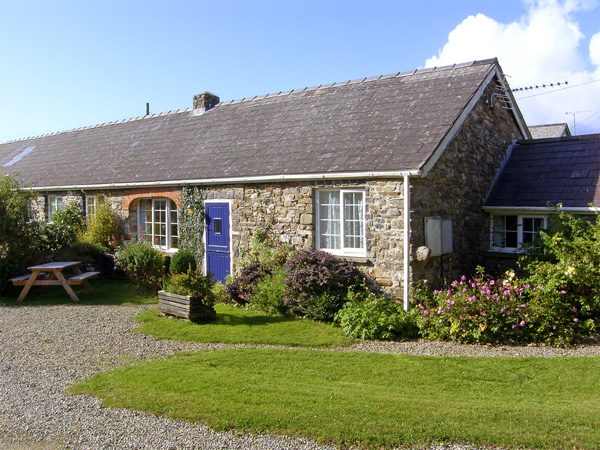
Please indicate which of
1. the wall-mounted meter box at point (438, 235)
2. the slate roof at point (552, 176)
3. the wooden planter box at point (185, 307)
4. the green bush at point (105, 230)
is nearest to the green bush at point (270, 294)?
the wooden planter box at point (185, 307)

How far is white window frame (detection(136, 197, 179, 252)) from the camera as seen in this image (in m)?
15.0

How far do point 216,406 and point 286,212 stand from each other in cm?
674

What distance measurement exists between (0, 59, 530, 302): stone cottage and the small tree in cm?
288

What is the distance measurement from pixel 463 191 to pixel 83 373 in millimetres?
8887

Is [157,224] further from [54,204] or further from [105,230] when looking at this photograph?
[54,204]

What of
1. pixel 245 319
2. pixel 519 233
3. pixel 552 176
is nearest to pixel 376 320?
pixel 245 319

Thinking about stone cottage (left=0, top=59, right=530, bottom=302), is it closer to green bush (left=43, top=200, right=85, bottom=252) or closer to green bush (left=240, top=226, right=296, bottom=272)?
green bush (left=240, top=226, right=296, bottom=272)

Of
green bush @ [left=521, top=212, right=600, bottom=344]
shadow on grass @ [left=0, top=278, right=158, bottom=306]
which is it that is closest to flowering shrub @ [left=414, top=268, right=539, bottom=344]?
green bush @ [left=521, top=212, right=600, bottom=344]

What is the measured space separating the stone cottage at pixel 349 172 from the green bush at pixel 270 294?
Answer: 1021 millimetres

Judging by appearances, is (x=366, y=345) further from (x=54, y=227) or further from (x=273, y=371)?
(x=54, y=227)

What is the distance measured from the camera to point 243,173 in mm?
12688

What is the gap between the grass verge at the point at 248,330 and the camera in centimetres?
901

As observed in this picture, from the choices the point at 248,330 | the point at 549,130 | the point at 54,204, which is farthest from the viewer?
the point at 549,130

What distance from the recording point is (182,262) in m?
12.8
